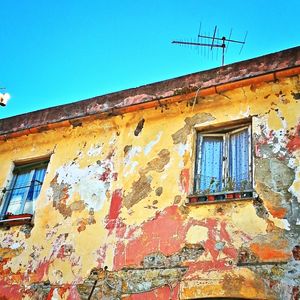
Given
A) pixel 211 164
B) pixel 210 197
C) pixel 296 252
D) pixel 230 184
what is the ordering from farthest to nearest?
pixel 211 164 < pixel 230 184 < pixel 210 197 < pixel 296 252

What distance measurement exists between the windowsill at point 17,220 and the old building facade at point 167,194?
18mm

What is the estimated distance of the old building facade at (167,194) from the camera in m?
5.06

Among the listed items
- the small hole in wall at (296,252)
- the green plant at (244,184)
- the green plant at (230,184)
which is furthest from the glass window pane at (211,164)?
the small hole in wall at (296,252)

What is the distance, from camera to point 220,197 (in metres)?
5.55

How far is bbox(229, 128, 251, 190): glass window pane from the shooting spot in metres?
5.67

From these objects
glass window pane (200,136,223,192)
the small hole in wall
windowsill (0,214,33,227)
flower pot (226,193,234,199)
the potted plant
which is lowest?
the small hole in wall

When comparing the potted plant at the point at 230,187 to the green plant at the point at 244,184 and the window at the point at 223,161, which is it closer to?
the window at the point at 223,161

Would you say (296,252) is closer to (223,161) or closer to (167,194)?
(223,161)

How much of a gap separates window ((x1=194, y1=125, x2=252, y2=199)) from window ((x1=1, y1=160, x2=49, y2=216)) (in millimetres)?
3109

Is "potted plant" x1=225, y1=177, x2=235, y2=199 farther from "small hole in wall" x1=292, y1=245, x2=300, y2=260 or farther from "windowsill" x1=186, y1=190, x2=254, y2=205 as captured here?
"small hole in wall" x1=292, y1=245, x2=300, y2=260

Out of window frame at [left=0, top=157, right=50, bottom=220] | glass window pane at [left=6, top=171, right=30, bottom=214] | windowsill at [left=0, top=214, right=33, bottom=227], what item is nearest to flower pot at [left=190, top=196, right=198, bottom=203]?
windowsill at [left=0, top=214, right=33, bottom=227]

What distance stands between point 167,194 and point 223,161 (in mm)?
977

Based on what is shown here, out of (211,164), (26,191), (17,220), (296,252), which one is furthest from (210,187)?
(26,191)

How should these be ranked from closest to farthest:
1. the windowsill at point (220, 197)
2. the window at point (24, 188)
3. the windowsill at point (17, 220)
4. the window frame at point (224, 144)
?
the windowsill at point (220, 197), the window frame at point (224, 144), the windowsill at point (17, 220), the window at point (24, 188)
